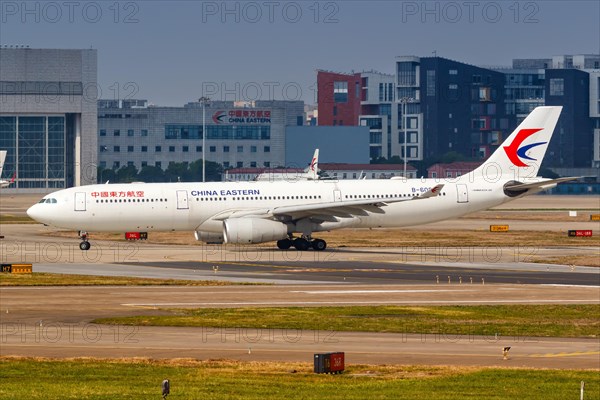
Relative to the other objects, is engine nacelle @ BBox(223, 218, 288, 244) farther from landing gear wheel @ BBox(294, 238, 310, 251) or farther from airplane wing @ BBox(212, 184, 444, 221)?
landing gear wheel @ BBox(294, 238, 310, 251)

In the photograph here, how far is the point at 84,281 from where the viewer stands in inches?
2179

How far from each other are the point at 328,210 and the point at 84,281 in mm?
19477

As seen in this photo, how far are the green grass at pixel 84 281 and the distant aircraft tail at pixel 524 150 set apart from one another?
27.3m

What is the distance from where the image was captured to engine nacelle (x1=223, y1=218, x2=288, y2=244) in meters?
68.9

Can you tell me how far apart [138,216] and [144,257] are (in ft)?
10.8

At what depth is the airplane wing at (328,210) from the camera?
70000 millimetres

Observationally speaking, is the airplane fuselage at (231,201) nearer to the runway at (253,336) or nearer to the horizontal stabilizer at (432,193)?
the horizontal stabilizer at (432,193)

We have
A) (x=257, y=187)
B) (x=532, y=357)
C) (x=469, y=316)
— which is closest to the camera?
(x=532, y=357)

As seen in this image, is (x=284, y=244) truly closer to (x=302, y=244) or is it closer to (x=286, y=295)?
(x=302, y=244)

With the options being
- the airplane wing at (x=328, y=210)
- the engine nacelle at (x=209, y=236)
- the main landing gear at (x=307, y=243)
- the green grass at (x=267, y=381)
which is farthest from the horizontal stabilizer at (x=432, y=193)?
the green grass at (x=267, y=381)

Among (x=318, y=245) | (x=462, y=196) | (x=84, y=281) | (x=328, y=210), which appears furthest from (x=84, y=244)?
(x=462, y=196)

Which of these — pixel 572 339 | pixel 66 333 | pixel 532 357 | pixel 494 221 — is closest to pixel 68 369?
pixel 66 333

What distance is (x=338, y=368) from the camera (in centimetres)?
3209

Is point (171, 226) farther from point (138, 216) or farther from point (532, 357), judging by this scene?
point (532, 357)
